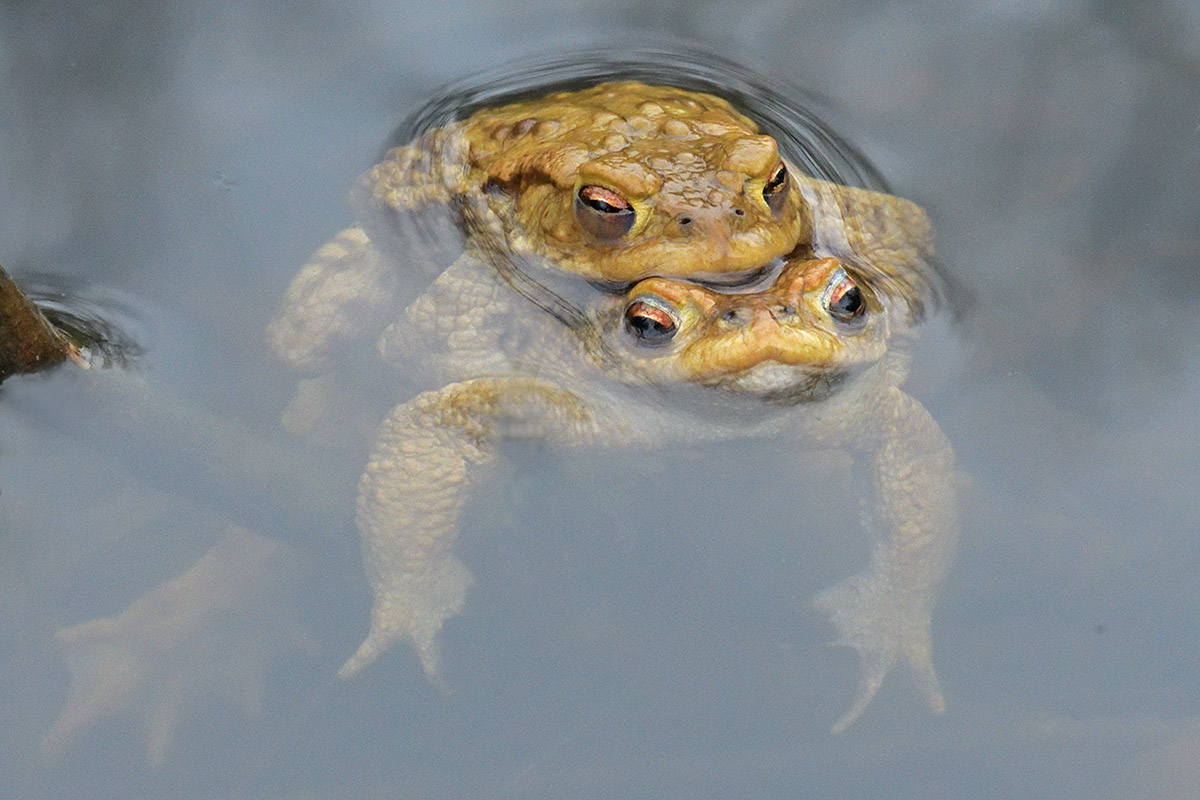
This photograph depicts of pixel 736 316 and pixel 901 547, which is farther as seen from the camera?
pixel 901 547

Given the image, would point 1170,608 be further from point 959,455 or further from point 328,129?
point 328,129

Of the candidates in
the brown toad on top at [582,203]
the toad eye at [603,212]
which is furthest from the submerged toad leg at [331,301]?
the toad eye at [603,212]

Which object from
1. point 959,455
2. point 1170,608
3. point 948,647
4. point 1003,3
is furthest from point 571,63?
point 1170,608

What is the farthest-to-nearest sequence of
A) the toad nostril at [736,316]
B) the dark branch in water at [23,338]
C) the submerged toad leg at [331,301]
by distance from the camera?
the submerged toad leg at [331,301] → the toad nostril at [736,316] → the dark branch in water at [23,338]

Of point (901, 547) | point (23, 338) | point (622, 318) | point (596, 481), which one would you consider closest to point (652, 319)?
point (622, 318)

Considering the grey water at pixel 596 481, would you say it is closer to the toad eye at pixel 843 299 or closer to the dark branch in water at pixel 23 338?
the dark branch in water at pixel 23 338

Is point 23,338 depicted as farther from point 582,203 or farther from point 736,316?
point 736,316

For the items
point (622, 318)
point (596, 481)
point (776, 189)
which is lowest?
point (596, 481)
